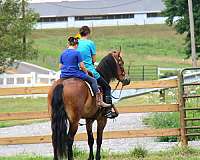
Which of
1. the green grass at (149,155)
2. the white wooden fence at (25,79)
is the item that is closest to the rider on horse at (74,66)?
the green grass at (149,155)

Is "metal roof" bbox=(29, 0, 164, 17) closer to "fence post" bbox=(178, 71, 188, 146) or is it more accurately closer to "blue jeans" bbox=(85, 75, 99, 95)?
"fence post" bbox=(178, 71, 188, 146)

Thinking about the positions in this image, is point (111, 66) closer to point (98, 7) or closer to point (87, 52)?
point (87, 52)

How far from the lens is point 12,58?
3134 cm

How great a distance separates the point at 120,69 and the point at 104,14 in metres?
85.8

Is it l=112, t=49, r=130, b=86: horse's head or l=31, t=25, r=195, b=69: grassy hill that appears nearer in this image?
l=112, t=49, r=130, b=86: horse's head

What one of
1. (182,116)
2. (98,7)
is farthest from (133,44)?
(182,116)

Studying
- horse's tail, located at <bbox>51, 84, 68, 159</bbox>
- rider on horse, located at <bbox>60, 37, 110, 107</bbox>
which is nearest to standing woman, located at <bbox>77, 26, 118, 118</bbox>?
rider on horse, located at <bbox>60, 37, 110, 107</bbox>

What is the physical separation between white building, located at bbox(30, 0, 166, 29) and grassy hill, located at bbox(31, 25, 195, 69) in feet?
28.0

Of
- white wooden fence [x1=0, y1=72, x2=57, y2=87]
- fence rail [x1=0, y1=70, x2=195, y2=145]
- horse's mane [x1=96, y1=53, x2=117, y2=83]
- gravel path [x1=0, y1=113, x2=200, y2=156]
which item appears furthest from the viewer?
white wooden fence [x1=0, y1=72, x2=57, y2=87]

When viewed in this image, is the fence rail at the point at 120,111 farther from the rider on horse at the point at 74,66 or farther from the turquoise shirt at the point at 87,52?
the rider on horse at the point at 74,66

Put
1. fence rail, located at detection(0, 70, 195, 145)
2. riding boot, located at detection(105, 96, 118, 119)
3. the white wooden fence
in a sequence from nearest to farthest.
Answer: riding boot, located at detection(105, 96, 118, 119) < fence rail, located at detection(0, 70, 195, 145) < the white wooden fence

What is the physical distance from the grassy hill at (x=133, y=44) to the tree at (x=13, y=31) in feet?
65.6

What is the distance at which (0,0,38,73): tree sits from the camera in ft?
101

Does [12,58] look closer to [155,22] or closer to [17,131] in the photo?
[17,131]
